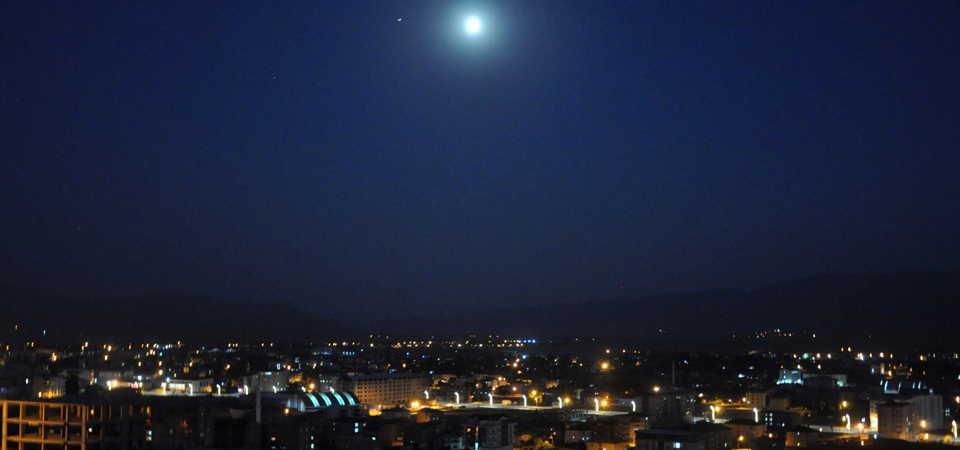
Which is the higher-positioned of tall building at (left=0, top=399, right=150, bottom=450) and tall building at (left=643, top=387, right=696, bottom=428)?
tall building at (left=0, top=399, right=150, bottom=450)

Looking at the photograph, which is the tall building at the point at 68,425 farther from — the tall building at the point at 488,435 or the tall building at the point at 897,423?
the tall building at the point at 897,423

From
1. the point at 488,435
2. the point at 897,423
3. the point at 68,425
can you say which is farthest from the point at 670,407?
the point at 68,425

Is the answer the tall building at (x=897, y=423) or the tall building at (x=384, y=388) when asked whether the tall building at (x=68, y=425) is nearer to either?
the tall building at (x=897, y=423)

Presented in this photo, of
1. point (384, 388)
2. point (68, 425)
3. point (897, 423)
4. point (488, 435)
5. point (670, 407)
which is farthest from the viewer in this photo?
point (384, 388)

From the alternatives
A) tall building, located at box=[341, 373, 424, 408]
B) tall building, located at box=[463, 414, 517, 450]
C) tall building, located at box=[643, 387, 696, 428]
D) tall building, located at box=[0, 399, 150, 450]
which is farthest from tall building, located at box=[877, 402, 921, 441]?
tall building, located at box=[0, 399, 150, 450]

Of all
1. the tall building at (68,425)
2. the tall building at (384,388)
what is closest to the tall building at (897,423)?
the tall building at (384,388)

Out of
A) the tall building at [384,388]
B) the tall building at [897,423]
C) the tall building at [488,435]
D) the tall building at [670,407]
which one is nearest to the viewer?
the tall building at [488,435]

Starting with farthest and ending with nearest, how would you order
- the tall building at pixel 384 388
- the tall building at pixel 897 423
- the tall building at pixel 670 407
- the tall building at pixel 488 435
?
the tall building at pixel 384 388
the tall building at pixel 670 407
the tall building at pixel 897 423
the tall building at pixel 488 435

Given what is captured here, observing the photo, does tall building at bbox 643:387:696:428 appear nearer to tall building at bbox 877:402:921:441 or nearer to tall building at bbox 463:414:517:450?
tall building at bbox 463:414:517:450

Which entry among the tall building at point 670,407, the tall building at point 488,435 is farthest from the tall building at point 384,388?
the tall building at point 488,435

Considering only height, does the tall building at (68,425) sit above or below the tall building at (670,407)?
above

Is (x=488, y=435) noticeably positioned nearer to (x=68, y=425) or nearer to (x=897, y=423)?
(x=68, y=425)

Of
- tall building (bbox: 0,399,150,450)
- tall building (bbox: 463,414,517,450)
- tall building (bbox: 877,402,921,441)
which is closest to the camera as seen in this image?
tall building (bbox: 0,399,150,450)

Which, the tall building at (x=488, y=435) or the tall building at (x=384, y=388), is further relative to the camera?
the tall building at (x=384, y=388)
